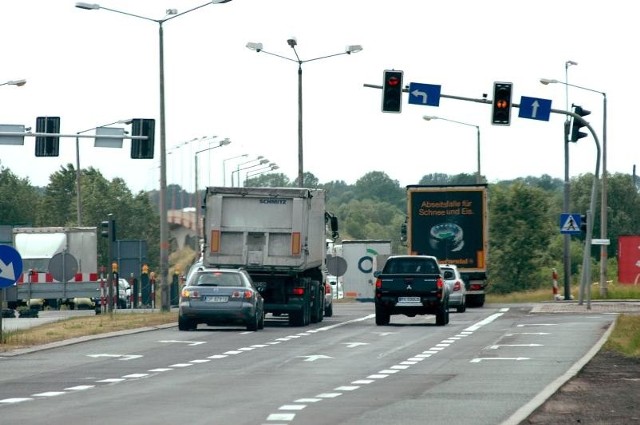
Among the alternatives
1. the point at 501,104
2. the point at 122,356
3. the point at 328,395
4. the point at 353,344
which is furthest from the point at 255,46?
the point at 328,395

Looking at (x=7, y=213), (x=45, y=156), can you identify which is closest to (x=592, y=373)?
(x=45, y=156)

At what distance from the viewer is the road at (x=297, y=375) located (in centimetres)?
1688

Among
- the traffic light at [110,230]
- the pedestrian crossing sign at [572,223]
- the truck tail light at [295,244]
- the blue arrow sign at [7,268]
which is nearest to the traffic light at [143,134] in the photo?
the traffic light at [110,230]

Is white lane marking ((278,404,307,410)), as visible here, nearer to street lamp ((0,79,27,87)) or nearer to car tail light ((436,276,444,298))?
car tail light ((436,276,444,298))

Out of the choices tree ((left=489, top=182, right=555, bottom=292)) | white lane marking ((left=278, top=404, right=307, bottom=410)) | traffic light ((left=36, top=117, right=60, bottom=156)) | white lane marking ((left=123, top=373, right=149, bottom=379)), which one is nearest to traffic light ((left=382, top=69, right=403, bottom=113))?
traffic light ((left=36, top=117, right=60, bottom=156))

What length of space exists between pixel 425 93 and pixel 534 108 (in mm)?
3139

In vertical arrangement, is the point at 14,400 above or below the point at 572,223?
below

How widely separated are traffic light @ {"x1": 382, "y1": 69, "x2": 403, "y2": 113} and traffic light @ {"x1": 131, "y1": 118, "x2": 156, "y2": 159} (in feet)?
22.4

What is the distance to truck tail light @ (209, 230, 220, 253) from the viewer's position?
40906mm

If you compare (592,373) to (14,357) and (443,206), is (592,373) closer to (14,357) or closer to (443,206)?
(14,357)

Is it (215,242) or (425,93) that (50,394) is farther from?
(425,93)

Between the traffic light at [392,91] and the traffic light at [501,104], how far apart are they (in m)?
2.63

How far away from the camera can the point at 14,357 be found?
91.2 feet

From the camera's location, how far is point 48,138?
48.0 m
